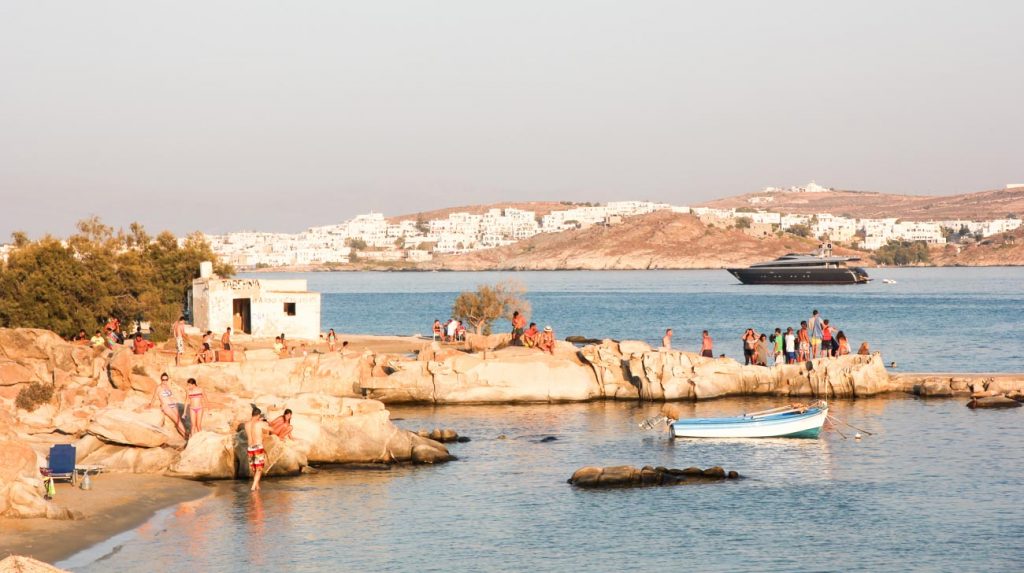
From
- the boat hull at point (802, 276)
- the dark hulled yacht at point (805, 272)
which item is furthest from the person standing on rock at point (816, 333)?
the boat hull at point (802, 276)

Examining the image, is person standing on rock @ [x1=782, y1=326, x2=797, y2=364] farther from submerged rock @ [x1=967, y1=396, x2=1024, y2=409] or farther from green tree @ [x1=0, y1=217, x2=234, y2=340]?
green tree @ [x1=0, y1=217, x2=234, y2=340]

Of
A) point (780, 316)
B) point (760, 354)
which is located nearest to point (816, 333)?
point (760, 354)

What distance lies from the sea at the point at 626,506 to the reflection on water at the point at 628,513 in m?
0.05

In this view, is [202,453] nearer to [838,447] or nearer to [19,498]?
[19,498]

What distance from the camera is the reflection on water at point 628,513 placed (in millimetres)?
20625

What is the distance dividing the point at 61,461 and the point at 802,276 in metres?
157

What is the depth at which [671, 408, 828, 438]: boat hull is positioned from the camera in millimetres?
32188

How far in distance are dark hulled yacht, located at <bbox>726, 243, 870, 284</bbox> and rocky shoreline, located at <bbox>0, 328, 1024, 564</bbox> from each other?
130466 mm

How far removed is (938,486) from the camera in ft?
86.5

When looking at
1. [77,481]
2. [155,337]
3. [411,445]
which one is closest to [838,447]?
[411,445]

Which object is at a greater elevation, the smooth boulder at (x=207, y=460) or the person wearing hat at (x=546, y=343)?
the person wearing hat at (x=546, y=343)

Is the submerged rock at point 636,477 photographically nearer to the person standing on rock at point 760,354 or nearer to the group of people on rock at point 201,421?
the group of people on rock at point 201,421

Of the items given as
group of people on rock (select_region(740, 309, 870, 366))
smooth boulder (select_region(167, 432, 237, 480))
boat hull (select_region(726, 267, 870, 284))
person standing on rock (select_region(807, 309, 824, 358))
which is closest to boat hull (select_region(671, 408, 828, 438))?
group of people on rock (select_region(740, 309, 870, 366))

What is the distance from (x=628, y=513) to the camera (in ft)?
78.8
